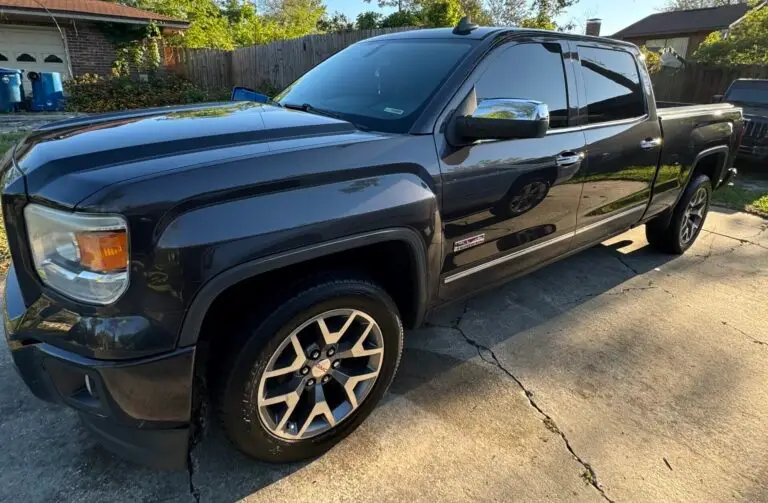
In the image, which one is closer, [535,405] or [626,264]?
[535,405]

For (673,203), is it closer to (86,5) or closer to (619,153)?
(619,153)

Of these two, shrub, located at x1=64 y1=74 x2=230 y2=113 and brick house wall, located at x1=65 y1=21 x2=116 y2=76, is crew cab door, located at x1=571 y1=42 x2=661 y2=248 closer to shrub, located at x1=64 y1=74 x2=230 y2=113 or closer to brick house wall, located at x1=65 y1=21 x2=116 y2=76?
shrub, located at x1=64 y1=74 x2=230 y2=113

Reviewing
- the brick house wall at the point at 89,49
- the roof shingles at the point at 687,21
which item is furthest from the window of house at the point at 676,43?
the brick house wall at the point at 89,49

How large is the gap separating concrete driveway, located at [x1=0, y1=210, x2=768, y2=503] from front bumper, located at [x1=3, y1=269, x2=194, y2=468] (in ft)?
1.25

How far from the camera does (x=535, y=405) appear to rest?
261 cm

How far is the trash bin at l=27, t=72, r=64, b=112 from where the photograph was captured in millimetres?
13641

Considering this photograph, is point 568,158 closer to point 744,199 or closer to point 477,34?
point 477,34

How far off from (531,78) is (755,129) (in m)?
8.15

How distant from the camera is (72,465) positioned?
6.88 feet

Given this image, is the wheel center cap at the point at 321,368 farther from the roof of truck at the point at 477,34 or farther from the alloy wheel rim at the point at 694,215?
the alloy wheel rim at the point at 694,215

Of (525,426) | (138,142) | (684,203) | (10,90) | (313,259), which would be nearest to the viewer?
(138,142)

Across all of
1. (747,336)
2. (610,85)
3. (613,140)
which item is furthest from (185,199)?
(747,336)

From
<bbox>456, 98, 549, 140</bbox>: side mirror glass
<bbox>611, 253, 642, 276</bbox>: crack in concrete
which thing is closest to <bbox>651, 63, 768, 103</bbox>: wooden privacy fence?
<bbox>611, 253, 642, 276</bbox>: crack in concrete

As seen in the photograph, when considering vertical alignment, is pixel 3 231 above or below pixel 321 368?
above
